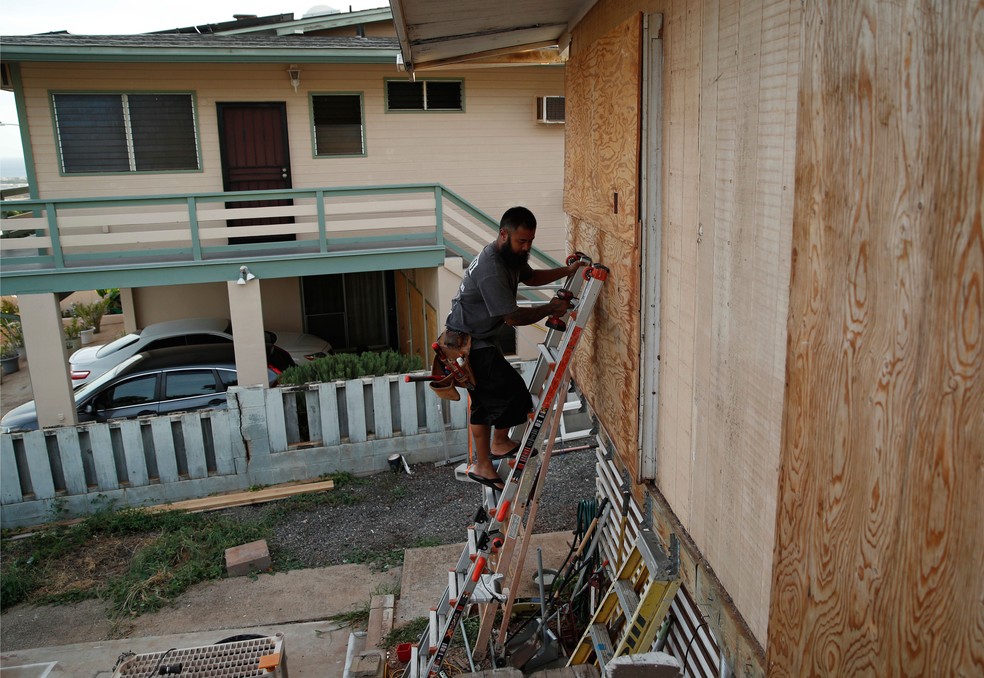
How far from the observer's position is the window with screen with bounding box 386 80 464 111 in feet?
44.5

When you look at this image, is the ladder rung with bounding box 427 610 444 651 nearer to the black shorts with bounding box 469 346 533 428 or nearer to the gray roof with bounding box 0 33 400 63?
the black shorts with bounding box 469 346 533 428

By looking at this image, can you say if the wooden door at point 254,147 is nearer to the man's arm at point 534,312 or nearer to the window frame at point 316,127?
the window frame at point 316,127

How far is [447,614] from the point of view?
5152 mm

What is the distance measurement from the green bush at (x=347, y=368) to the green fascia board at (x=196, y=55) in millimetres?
5116

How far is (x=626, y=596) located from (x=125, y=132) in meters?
11.9

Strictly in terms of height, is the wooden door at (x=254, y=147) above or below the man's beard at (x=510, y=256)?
above

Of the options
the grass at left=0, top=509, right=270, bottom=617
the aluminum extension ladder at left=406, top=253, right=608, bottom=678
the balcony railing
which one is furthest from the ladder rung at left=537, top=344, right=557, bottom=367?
the balcony railing

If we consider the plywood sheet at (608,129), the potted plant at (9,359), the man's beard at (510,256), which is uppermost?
the plywood sheet at (608,129)

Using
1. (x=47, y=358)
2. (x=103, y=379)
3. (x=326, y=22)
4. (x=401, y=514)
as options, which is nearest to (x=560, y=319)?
(x=401, y=514)

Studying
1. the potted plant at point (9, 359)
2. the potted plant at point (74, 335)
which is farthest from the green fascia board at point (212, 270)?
the potted plant at point (9, 359)

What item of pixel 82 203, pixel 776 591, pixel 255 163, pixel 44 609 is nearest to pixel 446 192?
pixel 255 163

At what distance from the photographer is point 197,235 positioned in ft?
36.8

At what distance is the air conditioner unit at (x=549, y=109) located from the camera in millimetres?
13836

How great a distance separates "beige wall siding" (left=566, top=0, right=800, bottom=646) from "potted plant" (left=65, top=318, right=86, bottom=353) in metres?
17.9
